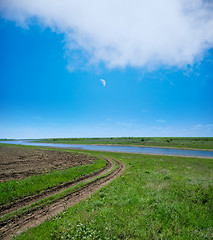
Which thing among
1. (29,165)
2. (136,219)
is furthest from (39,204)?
(29,165)

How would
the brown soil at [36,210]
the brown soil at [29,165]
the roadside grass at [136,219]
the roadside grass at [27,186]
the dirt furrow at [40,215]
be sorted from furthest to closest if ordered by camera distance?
the brown soil at [29,165]
the roadside grass at [27,186]
the brown soil at [36,210]
the dirt furrow at [40,215]
the roadside grass at [136,219]

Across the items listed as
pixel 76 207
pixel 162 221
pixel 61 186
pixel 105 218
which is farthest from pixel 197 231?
pixel 61 186

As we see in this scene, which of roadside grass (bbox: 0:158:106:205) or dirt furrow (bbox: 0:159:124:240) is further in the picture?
roadside grass (bbox: 0:158:106:205)

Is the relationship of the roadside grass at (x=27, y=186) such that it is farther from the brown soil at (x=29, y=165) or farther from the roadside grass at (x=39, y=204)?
the brown soil at (x=29, y=165)

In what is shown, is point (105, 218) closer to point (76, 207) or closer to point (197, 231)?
point (76, 207)

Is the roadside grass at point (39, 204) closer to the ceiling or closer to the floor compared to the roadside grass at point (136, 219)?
closer to the floor

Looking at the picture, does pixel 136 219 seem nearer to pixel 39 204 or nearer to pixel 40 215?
pixel 40 215

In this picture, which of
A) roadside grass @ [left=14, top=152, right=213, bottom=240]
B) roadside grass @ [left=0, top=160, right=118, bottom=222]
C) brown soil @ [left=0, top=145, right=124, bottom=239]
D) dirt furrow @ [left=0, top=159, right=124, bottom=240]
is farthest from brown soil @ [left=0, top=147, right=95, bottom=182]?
roadside grass @ [left=14, top=152, right=213, bottom=240]

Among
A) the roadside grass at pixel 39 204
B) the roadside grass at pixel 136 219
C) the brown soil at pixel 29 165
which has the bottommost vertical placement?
the brown soil at pixel 29 165

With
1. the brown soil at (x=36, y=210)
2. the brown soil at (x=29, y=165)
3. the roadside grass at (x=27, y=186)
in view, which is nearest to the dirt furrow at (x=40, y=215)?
the brown soil at (x=36, y=210)

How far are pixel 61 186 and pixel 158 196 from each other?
31.9 ft

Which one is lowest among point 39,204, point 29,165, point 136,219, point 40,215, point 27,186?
point 29,165

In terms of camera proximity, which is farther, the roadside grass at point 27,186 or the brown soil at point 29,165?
the brown soil at point 29,165

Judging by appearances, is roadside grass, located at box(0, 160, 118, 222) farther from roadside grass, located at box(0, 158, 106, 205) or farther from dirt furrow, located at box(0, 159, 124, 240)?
roadside grass, located at box(0, 158, 106, 205)
